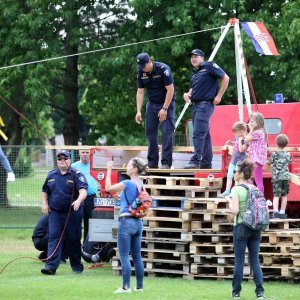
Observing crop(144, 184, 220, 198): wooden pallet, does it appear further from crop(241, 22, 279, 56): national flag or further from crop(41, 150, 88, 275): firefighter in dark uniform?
crop(241, 22, 279, 56): national flag

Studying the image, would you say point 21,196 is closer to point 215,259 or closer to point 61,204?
point 61,204

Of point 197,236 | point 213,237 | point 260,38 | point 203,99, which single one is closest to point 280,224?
point 213,237

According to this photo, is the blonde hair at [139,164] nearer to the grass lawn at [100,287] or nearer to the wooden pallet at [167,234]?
the grass lawn at [100,287]

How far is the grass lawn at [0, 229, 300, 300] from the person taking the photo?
12945 millimetres

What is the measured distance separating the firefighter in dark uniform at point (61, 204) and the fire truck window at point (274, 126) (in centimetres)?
382

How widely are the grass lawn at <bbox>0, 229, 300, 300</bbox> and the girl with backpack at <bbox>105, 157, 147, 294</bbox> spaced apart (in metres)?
0.35

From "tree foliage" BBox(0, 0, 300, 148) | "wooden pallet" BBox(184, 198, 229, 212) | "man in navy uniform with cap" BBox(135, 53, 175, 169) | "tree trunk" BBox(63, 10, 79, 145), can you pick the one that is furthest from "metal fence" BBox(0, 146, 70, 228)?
"wooden pallet" BBox(184, 198, 229, 212)

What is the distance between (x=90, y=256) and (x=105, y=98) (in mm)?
13734

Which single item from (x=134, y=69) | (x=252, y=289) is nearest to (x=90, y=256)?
(x=252, y=289)

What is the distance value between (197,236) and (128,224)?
2517 mm

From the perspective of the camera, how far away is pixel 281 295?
1318 centimetres

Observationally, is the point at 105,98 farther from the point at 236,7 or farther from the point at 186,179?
the point at 186,179

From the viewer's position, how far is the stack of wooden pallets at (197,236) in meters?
14.6

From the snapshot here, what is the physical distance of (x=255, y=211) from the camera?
12.5m
